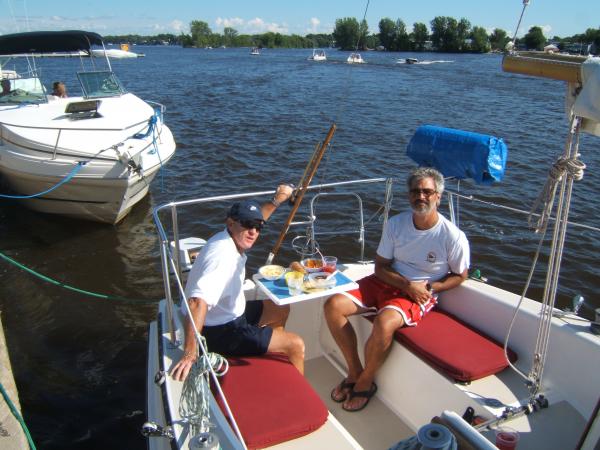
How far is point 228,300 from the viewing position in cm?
310

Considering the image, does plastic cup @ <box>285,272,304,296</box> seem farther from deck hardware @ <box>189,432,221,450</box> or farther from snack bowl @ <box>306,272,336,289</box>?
deck hardware @ <box>189,432,221,450</box>

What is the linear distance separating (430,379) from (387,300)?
2.14ft

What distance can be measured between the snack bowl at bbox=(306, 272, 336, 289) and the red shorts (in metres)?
0.38

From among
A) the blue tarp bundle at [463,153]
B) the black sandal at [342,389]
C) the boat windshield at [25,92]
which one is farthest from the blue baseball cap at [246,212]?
the boat windshield at [25,92]

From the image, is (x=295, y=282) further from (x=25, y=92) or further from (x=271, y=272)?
(x=25, y=92)

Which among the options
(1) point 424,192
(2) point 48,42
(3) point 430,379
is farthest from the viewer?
(2) point 48,42

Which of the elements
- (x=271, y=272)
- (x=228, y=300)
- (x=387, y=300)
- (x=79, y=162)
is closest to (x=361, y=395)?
(x=387, y=300)

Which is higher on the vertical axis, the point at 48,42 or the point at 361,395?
the point at 48,42

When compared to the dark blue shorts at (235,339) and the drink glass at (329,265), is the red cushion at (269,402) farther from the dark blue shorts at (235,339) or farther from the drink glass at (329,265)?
the drink glass at (329,265)

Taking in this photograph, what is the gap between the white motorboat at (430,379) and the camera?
2.45 metres

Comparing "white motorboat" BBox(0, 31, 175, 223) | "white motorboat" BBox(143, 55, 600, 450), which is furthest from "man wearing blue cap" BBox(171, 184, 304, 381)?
"white motorboat" BBox(0, 31, 175, 223)

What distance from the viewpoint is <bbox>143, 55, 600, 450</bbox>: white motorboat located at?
245 centimetres

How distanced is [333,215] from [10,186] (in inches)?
241

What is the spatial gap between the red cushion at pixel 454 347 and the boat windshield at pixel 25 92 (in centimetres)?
887
